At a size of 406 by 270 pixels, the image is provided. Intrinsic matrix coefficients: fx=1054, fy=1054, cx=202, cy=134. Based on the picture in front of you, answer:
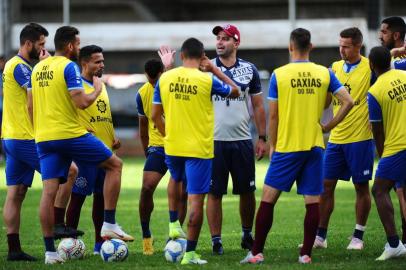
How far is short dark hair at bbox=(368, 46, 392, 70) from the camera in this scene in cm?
1152

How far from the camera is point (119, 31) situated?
47.2 meters

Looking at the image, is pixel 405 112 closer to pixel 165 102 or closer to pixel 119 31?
pixel 165 102

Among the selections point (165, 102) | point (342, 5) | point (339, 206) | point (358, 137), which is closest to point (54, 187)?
point (165, 102)

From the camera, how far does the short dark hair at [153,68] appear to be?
1296 cm

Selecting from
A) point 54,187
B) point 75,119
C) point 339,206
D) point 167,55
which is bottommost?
point 339,206

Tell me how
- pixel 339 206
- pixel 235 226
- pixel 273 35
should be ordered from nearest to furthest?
pixel 235 226 < pixel 339 206 < pixel 273 35

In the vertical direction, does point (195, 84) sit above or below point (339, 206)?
above

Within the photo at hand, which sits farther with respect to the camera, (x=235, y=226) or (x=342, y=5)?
(x=342, y=5)

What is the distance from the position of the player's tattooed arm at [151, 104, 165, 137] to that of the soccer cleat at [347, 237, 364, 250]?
9.17ft

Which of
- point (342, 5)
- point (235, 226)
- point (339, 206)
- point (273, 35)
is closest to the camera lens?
point (235, 226)

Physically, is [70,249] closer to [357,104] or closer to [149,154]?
[149,154]

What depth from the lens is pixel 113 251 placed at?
1168 cm

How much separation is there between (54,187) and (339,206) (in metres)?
9.05

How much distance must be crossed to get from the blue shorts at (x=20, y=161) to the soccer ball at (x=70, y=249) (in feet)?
2.97
